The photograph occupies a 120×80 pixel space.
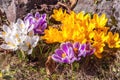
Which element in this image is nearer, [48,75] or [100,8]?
[48,75]

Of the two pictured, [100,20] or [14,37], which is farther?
[100,20]

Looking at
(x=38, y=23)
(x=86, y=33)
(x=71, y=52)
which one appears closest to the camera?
(x=71, y=52)

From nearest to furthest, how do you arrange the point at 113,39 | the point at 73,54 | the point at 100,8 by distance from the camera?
the point at 73,54
the point at 113,39
the point at 100,8

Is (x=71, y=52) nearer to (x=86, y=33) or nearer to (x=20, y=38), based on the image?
(x=86, y=33)

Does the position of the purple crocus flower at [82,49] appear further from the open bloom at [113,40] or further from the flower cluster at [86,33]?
the open bloom at [113,40]

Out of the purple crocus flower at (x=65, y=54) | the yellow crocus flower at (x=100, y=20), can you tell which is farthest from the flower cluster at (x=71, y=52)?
the yellow crocus flower at (x=100, y=20)

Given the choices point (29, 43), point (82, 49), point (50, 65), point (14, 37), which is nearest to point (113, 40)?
point (82, 49)

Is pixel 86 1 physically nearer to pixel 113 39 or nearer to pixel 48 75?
pixel 113 39

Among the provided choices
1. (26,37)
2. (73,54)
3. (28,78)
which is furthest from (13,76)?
(73,54)

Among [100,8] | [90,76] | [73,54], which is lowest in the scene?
[90,76]
